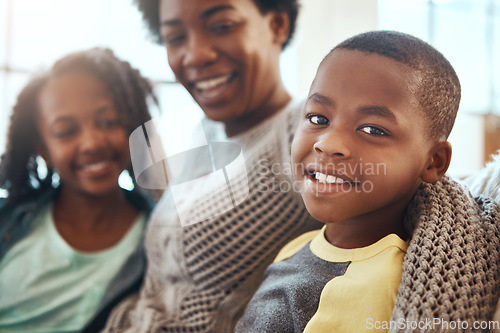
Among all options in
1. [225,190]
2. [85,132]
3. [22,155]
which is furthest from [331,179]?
[22,155]

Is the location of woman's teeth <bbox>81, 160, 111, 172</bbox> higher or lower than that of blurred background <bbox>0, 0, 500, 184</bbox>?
lower

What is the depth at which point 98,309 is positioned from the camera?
812 millimetres

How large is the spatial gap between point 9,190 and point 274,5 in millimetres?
685

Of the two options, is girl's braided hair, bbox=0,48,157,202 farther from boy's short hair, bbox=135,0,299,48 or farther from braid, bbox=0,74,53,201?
boy's short hair, bbox=135,0,299,48

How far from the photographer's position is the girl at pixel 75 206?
0.85 metres

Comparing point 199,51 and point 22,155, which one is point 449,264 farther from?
point 22,155

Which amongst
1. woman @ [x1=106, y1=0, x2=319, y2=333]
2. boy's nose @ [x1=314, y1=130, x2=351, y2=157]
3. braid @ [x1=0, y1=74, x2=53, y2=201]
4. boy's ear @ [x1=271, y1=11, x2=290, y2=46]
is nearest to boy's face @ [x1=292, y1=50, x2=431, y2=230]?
boy's nose @ [x1=314, y1=130, x2=351, y2=157]

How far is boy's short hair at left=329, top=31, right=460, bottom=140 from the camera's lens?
420 millimetres

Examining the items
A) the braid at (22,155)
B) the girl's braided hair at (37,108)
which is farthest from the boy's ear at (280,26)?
the braid at (22,155)

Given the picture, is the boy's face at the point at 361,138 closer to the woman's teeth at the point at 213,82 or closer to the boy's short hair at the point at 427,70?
the boy's short hair at the point at 427,70

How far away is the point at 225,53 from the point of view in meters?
0.69

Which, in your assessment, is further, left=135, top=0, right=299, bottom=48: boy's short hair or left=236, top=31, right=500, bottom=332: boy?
left=135, top=0, right=299, bottom=48: boy's short hair

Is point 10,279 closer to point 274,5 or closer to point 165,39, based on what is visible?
point 165,39

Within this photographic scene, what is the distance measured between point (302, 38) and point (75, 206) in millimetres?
670
